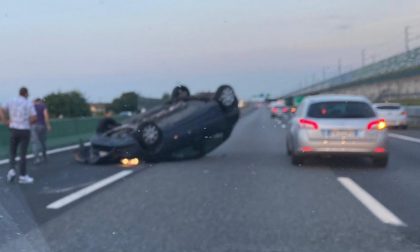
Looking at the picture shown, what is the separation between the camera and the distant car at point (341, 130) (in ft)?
40.9

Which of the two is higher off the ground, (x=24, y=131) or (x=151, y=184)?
(x=24, y=131)

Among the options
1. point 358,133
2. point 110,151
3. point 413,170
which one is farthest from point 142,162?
point 413,170

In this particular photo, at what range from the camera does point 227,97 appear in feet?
49.5

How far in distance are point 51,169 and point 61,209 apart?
5.59 metres

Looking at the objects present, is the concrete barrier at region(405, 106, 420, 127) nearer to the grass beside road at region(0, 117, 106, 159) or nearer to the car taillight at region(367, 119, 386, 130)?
the grass beside road at region(0, 117, 106, 159)

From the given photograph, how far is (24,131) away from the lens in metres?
11.2

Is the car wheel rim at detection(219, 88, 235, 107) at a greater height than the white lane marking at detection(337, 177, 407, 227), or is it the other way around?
the car wheel rim at detection(219, 88, 235, 107)

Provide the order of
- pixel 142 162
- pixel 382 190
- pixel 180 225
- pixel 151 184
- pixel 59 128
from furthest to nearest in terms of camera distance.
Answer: pixel 59 128 → pixel 142 162 → pixel 151 184 → pixel 382 190 → pixel 180 225

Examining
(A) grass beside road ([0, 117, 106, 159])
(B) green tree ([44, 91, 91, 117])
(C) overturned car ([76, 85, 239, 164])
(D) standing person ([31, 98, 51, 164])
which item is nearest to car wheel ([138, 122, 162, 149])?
(C) overturned car ([76, 85, 239, 164])

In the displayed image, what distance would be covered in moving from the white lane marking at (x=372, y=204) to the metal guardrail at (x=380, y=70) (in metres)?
22.0

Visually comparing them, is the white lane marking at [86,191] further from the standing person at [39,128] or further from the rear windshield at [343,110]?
the rear windshield at [343,110]

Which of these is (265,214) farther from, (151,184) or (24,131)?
(24,131)

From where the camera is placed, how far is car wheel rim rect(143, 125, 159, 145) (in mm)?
13938

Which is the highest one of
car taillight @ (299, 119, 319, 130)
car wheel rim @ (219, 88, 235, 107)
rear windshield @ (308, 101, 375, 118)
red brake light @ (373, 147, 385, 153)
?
car wheel rim @ (219, 88, 235, 107)
